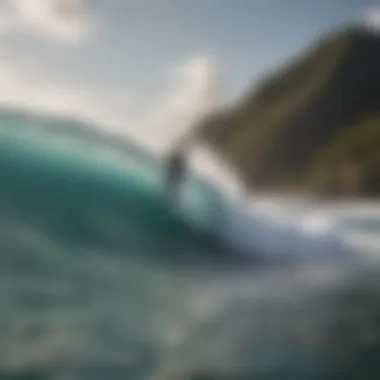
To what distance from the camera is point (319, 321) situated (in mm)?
1422

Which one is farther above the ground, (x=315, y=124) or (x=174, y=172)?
(x=315, y=124)

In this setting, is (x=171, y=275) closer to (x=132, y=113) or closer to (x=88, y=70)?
(x=132, y=113)

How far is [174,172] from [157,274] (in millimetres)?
221

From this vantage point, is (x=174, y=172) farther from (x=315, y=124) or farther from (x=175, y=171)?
(x=315, y=124)

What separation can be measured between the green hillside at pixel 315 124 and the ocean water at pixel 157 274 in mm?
75

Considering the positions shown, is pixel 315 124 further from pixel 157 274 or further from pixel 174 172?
pixel 157 274

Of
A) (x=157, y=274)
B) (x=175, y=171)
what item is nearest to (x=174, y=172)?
(x=175, y=171)

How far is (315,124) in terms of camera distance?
5.03ft

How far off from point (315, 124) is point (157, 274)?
18.9 inches

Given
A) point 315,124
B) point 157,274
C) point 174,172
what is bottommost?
point 157,274

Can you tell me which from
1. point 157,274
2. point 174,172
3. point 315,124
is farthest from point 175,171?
point 315,124

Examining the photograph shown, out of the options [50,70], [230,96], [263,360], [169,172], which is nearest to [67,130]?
[50,70]

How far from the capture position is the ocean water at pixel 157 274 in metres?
1.33

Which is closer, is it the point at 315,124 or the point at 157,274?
the point at 157,274
